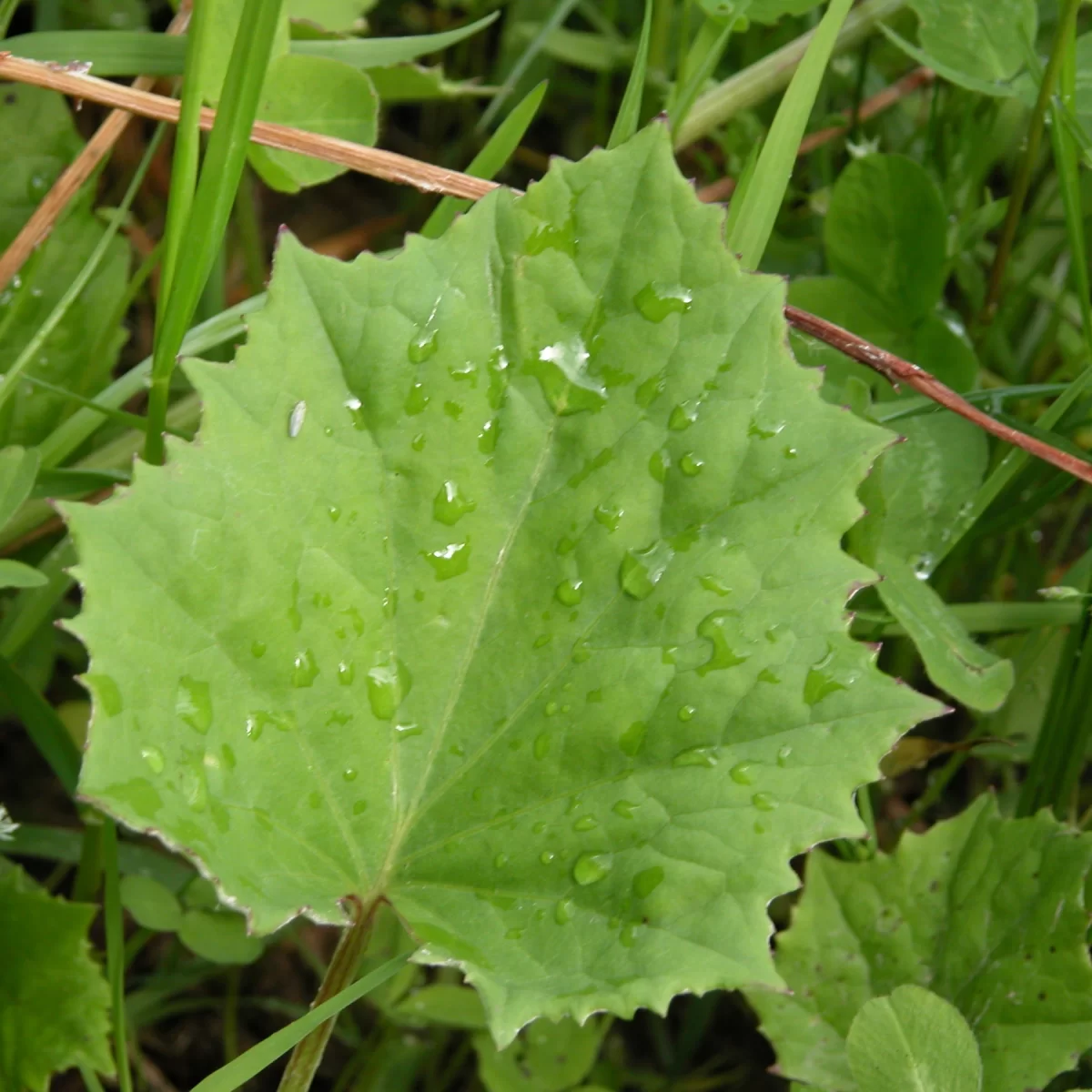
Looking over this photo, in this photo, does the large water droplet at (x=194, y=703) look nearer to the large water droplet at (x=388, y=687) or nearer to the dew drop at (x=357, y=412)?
the large water droplet at (x=388, y=687)

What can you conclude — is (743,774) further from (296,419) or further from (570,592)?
(296,419)

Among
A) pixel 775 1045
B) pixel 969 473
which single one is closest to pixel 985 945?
pixel 775 1045

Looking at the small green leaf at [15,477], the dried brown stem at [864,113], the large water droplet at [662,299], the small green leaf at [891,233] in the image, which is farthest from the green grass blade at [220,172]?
→ the dried brown stem at [864,113]

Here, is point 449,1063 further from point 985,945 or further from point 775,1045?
point 985,945

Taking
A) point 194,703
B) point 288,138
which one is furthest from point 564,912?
point 288,138

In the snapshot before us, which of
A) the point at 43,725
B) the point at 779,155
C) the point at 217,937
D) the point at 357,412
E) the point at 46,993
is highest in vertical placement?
the point at 779,155

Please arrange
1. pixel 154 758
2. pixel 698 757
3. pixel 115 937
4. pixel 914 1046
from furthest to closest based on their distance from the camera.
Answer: pixel 115 937
pixel 914 1046
pixel 698 757
pixel 154 758

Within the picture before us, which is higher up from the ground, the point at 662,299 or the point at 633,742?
the point at 662,299

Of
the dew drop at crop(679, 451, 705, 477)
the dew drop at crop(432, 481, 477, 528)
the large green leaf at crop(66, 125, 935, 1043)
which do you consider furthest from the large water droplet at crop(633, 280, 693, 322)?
the dew drop at crop(432, 481, 477, 528)
